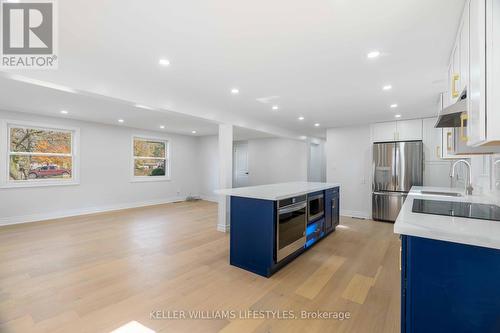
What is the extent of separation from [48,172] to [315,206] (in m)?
5.89

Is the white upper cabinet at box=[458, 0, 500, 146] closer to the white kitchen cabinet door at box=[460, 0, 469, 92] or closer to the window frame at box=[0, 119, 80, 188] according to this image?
the white kitchen cabinet door at box=[460, 0, 469, 92]

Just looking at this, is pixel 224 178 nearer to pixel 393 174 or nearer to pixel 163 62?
pixel 163 62

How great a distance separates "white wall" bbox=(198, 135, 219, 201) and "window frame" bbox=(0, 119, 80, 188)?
367cm

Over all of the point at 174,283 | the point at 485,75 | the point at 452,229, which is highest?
the point at 485,75

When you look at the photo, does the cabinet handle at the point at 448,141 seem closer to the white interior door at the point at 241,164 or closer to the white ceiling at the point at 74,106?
the white ceiling at the point at 74,106

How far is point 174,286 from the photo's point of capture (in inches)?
93.1

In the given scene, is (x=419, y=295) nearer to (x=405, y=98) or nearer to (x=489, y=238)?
(x=489, y=238)

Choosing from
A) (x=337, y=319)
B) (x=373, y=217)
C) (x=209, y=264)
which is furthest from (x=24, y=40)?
(x=373, y=217)

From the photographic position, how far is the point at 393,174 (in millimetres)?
4984

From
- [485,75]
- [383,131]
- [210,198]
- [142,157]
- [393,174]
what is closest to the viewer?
[485,75]

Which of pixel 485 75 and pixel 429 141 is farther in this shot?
pixel 429 141

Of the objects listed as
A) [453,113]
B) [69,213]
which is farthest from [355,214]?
[69,213]

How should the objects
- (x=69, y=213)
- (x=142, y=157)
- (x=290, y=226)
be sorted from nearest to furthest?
(x=290, y=226) < (x=69, y=213) < (x=142, y=157)

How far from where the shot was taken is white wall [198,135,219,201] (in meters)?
7.95
